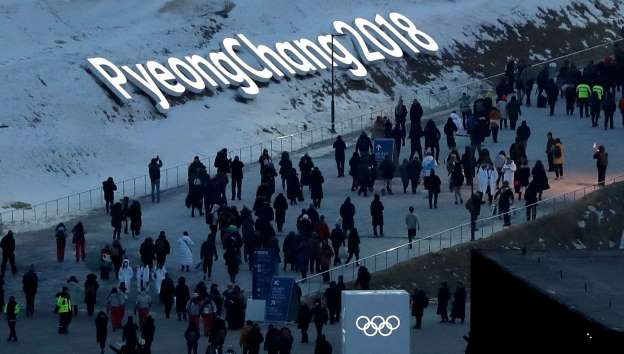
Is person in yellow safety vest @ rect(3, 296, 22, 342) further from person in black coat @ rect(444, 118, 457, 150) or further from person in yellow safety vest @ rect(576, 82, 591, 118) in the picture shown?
person in yellow safety vest @ rect(576, 82, 591, 118)

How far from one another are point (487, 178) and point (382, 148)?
3203mm

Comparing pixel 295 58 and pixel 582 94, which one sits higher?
pixel 295 58

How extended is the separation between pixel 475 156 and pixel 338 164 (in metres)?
3.18

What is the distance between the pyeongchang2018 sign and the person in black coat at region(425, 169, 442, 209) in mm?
11550

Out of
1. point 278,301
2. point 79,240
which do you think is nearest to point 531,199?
point 278,301

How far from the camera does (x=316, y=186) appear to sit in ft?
143

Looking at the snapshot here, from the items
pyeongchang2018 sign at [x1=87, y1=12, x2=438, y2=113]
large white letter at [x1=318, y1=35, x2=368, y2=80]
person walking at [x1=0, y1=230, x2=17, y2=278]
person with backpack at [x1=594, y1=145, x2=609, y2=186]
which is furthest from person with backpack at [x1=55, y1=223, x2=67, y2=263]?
large white letter at [x1=318, y1=35, x2=368, y2=80]

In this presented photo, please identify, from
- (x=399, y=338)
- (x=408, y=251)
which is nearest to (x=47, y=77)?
(x=408, y=251)

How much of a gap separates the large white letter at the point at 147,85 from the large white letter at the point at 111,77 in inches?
10.3

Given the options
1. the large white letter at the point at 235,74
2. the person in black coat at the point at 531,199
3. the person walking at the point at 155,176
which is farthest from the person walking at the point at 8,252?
the large white letter at the point at 235,74

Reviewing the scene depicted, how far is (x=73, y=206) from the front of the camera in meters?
46.2

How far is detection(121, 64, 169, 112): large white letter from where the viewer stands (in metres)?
53.0

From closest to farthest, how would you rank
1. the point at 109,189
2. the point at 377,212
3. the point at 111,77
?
the point at 377,212 → the point at 109,189 → the point at 111,77

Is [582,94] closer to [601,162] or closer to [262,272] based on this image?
[601,162]
